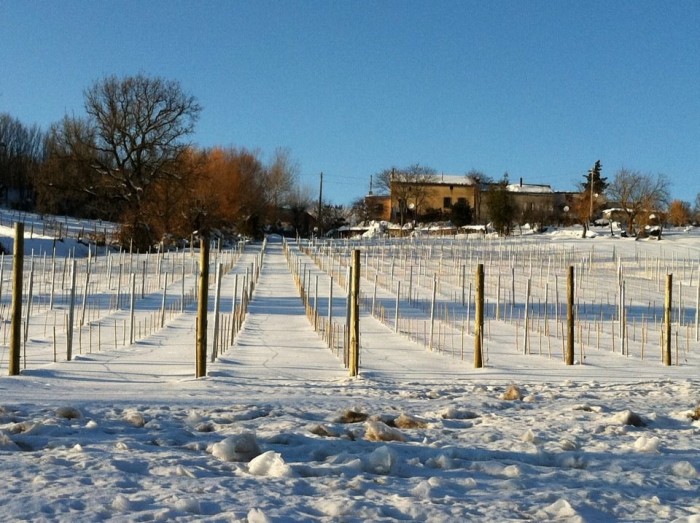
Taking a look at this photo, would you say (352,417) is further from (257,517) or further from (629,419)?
(257,517)

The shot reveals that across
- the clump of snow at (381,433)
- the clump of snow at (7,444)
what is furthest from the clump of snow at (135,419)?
the clump of snow at (381,433)

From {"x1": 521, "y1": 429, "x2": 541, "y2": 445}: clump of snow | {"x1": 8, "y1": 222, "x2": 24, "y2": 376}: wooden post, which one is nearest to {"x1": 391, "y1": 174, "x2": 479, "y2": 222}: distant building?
{"x1": 8, "y1": 222, "x2": 24, "y2": 376}: wooden post

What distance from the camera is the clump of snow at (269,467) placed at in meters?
3.35

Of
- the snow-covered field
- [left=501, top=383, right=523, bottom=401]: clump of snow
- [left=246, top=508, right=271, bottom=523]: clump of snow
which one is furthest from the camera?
[left=501, top=383, right=523, bottom=401]: clump of snow

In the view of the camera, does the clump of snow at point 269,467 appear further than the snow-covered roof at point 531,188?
No

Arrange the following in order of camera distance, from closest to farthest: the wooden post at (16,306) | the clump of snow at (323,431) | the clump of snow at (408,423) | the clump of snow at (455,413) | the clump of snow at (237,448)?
the clump of snow at (237,448), the clump of snow at (323,431), the clump of snow at (408,423), the clump of snow at (455,413), the wooden post at (16,306)

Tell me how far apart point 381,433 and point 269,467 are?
995 mm

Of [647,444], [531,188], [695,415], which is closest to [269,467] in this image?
[647,444]

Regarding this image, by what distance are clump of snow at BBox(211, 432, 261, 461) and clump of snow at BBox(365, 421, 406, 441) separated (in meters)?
0.76

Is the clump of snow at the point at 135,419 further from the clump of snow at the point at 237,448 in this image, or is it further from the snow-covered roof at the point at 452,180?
the snow-covered roof at the point at 452,180

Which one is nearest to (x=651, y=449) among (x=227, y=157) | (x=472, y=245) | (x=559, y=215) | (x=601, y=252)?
(x=601, y=252)

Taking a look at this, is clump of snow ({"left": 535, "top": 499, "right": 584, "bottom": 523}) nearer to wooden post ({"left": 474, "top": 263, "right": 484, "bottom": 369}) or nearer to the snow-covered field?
the snow-covered field

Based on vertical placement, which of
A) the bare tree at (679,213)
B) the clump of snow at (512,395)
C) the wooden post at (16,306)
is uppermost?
the bare tree at (679,213)

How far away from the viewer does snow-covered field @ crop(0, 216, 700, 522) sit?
2.96 meters
